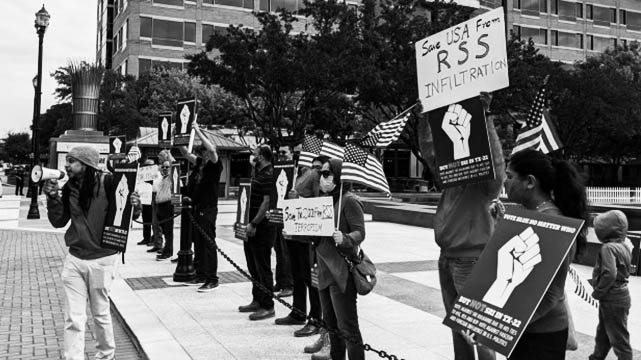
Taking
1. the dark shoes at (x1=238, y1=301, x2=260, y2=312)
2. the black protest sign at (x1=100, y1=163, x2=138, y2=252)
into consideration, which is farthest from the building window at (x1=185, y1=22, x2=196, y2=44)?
the black protest sign at (x1=100, y1=163, x2=138, y2=252)

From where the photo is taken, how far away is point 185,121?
8930 mm

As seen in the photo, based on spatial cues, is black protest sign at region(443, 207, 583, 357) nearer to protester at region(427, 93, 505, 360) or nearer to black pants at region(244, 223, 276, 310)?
protester at region(427, 93, 505, 360)

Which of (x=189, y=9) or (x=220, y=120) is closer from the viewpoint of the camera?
(x=220, y=120)

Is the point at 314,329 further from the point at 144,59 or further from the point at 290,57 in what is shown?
the point at 144,59

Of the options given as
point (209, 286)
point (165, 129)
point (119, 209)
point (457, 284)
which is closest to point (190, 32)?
point (165, 129)

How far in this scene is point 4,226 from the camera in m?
18.3

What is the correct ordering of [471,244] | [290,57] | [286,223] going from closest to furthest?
[471,244] < [286,223] < [290,57]

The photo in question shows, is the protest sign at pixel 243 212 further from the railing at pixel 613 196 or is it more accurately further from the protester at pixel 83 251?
the railing at pixel 613 196

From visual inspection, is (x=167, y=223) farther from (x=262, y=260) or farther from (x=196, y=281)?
(x=262, y=260)

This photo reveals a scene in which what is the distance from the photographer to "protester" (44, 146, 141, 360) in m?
4.83

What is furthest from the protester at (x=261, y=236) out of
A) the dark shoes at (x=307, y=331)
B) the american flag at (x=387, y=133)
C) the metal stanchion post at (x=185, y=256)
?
the metal stanchion post at (x=185, y=256)

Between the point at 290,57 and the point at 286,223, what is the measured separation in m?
20.9

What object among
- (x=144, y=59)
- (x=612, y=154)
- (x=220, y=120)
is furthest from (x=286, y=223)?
(x=144, y=59)

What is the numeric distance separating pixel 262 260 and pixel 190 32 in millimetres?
51223
